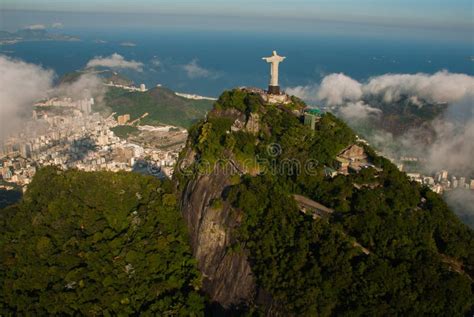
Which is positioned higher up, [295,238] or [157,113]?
[295,238]

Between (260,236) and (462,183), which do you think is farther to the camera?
(462,183)

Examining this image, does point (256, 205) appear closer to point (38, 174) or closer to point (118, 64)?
point (38, 174)

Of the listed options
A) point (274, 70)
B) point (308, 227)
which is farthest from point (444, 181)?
point (308, 227)

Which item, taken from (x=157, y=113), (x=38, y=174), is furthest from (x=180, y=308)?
(x=157, y=113)

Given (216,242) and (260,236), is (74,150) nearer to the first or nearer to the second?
(216,242)

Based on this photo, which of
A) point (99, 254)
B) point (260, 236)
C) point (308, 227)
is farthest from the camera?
point (99, 254)

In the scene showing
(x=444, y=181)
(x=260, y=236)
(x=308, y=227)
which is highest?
(x=308, y=227)

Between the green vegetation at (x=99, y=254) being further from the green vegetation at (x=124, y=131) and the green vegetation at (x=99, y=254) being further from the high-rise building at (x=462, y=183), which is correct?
the green vegetation at (x=124, y=131)
